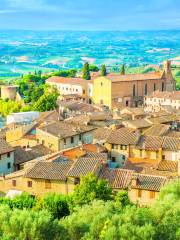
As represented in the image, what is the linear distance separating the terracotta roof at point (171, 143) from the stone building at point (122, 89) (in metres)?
43.6

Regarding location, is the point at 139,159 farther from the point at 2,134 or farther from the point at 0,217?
the point at 0,217

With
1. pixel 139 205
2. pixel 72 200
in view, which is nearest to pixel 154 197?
pixel 139 205

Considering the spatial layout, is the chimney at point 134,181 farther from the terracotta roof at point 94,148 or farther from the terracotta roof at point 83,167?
the terracotta roof at point 94,148

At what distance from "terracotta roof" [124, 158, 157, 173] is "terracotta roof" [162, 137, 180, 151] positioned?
140 centimetres

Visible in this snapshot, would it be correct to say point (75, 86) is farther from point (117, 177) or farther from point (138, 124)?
point (117, 177)

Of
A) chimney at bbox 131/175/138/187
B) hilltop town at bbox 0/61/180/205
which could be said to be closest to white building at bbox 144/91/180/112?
hilltop town at bbox 0/61/180/205

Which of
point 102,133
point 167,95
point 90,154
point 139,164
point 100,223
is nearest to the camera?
point 100,223

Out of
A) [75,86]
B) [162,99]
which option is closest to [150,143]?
[162,99]

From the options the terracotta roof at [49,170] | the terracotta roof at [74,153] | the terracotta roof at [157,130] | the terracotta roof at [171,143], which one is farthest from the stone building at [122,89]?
the terracotta roof at [49,170]

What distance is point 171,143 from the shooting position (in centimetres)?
4003

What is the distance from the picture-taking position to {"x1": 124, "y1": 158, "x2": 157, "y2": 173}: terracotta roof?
36.7 m

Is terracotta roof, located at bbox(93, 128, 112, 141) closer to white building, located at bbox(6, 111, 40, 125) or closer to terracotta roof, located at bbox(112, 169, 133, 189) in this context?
terracotta roof, located at bbox(112, 169, 133, 189)

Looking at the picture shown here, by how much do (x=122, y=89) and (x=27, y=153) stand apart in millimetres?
47216

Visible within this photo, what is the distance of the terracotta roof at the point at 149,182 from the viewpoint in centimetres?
2998
